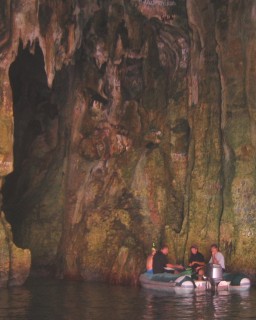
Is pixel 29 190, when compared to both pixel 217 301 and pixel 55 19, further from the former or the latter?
pixel 217 301

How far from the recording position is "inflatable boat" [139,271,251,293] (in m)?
20.7

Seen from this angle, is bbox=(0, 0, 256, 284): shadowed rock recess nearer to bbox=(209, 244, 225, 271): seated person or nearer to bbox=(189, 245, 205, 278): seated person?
bbox=(189, 245, 205, 278): seated person

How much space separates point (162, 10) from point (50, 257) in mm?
10093

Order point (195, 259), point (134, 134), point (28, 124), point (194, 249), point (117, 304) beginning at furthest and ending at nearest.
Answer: point (28, 124) < point (134, 134) < point (194, 249) < point (195, 259) < point (117, 304)

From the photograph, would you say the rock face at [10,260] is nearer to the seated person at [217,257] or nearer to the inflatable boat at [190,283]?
the inflatable boat at [190,283]

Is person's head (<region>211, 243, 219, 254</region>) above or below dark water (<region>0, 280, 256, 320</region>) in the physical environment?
above

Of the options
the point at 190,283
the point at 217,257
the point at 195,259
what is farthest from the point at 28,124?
the point at 190,283

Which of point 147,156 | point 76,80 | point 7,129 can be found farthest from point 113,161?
point 7,129

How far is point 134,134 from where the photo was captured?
27.8 meters

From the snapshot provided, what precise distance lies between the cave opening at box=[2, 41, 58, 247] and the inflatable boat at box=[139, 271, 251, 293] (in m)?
→ 10.3

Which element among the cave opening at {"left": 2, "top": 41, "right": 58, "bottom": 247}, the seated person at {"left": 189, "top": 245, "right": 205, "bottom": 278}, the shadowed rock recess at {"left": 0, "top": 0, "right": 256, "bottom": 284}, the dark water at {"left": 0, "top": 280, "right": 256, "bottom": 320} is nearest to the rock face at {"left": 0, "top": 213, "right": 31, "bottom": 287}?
the dark water at {"left": 0, "top": 280, "right": 256, "bottom": 320}

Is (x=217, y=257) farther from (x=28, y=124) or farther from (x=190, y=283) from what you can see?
(x=28, y=124)

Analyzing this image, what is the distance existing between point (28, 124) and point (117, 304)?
14.3 meters

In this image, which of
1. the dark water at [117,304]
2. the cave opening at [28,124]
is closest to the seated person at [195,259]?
the dark water at [117,304]
